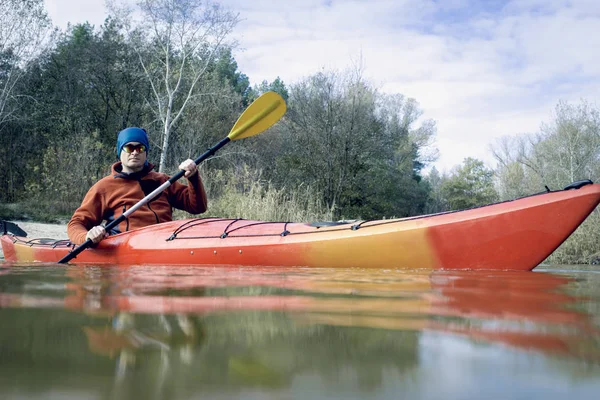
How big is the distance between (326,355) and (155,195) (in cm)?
365

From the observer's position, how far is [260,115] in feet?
15.1

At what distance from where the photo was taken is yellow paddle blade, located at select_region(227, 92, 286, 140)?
15.0 ft

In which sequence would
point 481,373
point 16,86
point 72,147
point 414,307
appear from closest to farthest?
1. point 481,373
2. point 414,307
3. point 72,147
4. point 16,86

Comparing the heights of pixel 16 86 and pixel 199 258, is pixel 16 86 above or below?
above

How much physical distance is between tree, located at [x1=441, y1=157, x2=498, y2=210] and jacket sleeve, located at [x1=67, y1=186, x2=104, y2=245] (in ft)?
98.6

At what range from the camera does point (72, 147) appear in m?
16.2

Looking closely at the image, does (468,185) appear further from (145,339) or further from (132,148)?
(145,339)

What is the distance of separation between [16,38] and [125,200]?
1525 centimetres

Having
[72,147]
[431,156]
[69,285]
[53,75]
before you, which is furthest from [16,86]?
[431,156]

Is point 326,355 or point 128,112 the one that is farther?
point 128,112

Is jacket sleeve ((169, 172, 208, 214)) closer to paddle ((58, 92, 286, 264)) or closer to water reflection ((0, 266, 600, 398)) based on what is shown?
paddle ((58, 92, 286, 264))

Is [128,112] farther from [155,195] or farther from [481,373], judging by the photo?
[481,373]

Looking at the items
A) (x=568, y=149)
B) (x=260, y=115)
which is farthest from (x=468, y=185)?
(x=260, y=115)

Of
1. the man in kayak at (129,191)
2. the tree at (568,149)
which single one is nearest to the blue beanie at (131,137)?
the man in kayak at (129,191)
